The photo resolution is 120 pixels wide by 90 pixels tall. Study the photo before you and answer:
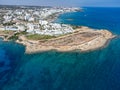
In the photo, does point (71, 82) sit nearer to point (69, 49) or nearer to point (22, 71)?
point (22, 71)

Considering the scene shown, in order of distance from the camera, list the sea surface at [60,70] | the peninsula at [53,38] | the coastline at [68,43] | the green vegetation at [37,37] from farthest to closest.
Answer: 1. the green vegetation at [37,37]
2. the peninsula at [53,38]
3. the coastline at [68,43]
4. the sea surface at [60,70]

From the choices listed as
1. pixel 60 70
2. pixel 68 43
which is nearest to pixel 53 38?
Answer: pixel 68 43

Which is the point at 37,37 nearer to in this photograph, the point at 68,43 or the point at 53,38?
the point at 53,38

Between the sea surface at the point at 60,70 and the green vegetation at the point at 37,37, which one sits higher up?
the sea surface at the point at 60,70

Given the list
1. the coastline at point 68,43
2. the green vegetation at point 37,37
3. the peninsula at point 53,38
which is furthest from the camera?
the green vegetation at point 37,37

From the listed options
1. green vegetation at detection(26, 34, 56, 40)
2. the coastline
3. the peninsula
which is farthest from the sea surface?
green vegetation at detection(26, 34, 56, 40)

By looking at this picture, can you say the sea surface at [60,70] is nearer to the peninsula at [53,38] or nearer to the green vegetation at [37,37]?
the peninsula at [53,38]

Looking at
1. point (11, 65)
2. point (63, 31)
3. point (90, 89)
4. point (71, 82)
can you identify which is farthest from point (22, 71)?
point (63, 31)

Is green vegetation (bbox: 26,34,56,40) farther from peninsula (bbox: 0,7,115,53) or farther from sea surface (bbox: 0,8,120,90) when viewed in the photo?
sea surface (bbox: 0,8,120,90)

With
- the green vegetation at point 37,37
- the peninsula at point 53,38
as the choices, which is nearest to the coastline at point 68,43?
the peninsula at point 53,38
